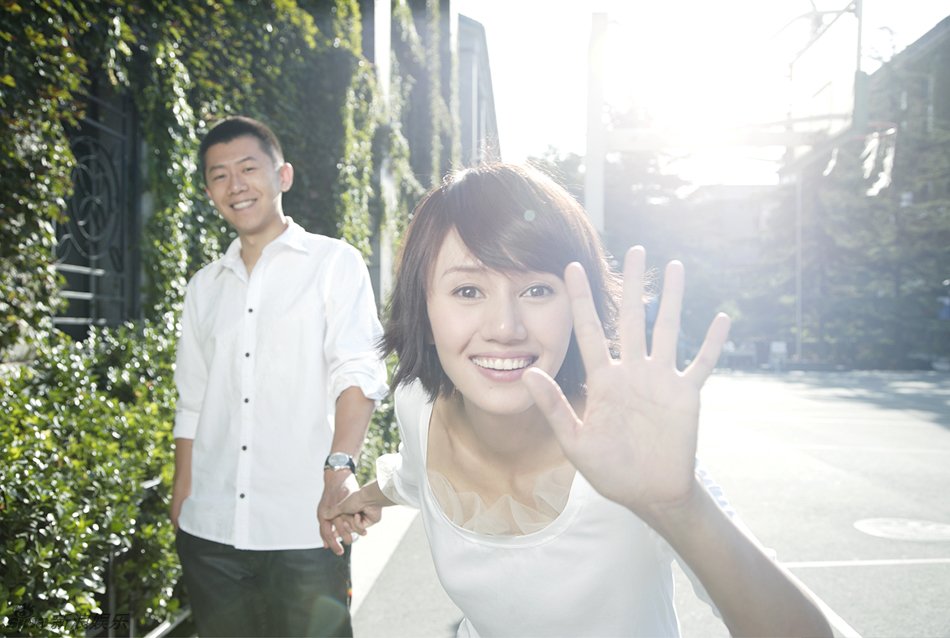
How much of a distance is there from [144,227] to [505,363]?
4607 mm

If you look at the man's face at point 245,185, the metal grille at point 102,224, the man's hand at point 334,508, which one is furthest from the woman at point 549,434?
the metal grille at point 102,224

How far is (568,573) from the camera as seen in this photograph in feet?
5.55

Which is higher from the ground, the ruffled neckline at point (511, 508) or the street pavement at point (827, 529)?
the ruffled neckline at point (511, 508)

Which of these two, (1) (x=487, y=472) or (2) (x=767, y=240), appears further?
(2) (x=767, y=240)

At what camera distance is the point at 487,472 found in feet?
6.46

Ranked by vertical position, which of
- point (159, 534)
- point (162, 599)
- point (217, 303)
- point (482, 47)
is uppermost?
point (482, 47)

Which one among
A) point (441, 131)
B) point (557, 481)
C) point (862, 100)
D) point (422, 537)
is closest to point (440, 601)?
point (422, 537)

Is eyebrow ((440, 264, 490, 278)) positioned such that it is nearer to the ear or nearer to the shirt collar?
the shirt collar

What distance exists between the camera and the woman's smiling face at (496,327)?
5.61ft

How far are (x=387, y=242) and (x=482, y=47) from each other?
51.5 ft

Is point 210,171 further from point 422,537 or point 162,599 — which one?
point 422,537

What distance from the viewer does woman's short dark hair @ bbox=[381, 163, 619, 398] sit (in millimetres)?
1774

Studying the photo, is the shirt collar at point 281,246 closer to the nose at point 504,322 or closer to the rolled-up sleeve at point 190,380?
the rolled-up sleeve at point 190,380

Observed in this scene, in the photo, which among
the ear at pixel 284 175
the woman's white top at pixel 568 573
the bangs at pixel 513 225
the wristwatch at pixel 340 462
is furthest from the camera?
the ear at pixel 284 175
